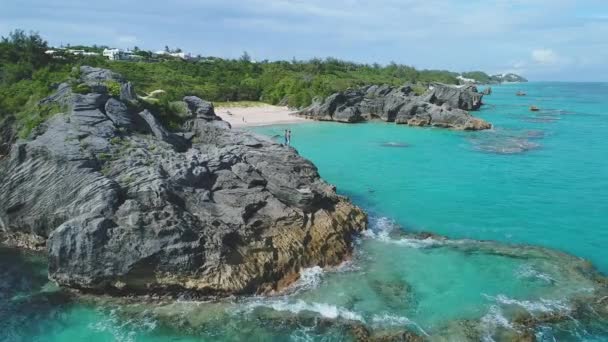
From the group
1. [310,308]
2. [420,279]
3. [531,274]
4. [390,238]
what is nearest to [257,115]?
[390,238]

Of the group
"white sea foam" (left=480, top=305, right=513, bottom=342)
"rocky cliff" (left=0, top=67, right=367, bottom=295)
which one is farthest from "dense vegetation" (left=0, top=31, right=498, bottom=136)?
"white sea foam" (left=480, top=305, right=513, bottom=342)

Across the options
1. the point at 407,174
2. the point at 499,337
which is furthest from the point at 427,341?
the point at 407,174

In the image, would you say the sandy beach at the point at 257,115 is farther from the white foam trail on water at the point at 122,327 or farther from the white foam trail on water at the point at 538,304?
the white foam trail on water at the point at 538,304

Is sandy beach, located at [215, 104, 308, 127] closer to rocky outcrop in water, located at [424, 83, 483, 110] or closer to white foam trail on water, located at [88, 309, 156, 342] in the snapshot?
rocky outcrop in water, located at [424, 83, 483, 110]

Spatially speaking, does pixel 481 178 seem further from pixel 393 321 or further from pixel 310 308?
pixel 310 308

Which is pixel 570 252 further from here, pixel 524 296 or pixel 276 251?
pixel 276 251

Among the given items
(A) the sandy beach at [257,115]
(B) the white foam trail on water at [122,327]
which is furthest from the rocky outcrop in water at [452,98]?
(B) the white foam trail on water at [122,327]

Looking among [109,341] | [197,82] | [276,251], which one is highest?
[197,82]
